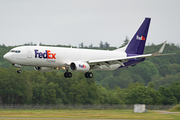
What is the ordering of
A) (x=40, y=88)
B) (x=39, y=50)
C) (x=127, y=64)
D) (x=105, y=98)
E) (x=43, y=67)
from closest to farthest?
(x=39, y=50) → (x=43, y=67) → (x=127, y=64) → (x=40, y=88) → (x=105, y=98)

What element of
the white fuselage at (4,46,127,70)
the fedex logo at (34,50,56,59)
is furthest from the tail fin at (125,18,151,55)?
the fedex logo at (34,50,56,59)

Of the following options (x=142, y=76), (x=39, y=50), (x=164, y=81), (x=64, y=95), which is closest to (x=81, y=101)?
(x=64, y=95)

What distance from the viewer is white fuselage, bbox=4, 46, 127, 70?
50.4 meters

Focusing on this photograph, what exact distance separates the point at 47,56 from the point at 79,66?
4.90m

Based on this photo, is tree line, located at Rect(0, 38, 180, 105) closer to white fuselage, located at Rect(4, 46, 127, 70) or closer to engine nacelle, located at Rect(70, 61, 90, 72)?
white fuselage, located at Rect(4, 46, 127, 70)

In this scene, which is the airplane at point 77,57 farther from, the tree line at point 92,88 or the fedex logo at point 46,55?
the tree line at point 92,88

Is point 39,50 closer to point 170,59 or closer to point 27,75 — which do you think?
point 27,75

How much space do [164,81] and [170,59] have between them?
3130cm

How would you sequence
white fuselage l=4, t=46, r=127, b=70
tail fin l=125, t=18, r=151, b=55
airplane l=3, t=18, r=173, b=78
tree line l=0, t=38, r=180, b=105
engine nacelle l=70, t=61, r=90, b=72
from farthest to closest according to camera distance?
tree line l=0, t=38, r=180, b=105
tail fin l=125, t=18, r=151, b=55
engine nacelle l=70, t=61, r=90, b=72
airplane l=3, t=18, r=173, b=78
white fuselage l=4, t=46, r=127, b=70

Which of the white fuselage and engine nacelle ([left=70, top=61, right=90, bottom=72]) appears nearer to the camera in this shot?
the white fuselage

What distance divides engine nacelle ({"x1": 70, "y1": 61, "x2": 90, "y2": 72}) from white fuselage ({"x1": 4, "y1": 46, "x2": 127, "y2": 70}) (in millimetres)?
1160

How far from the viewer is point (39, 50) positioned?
51.7 meters

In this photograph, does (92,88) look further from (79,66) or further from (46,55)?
(46,55)

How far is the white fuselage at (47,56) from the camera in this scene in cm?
5038
